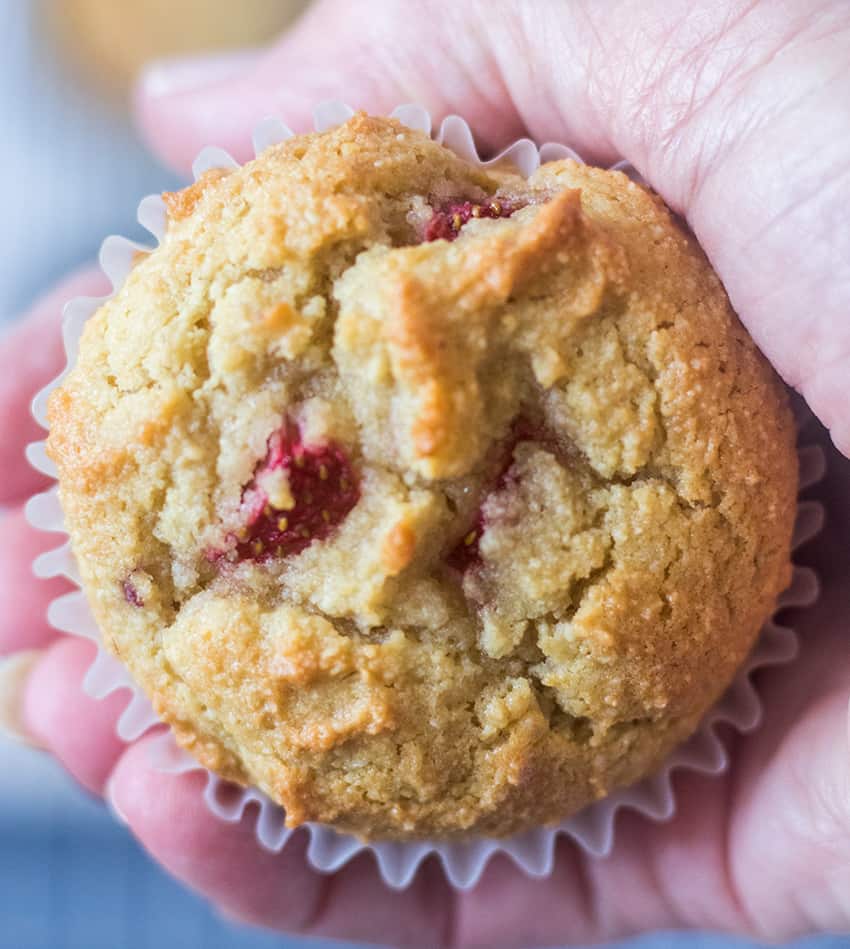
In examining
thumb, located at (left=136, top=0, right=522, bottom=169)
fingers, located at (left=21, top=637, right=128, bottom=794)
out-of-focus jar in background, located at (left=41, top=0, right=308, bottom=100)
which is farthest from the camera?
out-of-focus jar in background, located at (left=41, top=0, right=308, bottom=100)

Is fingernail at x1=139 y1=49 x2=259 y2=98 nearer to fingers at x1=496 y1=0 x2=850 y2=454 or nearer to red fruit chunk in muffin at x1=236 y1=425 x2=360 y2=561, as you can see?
fingers at x1=496 y1=0 x2=850 y2=454

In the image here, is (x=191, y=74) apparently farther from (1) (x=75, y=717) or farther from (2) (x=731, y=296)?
(2) (x=731, y=296)

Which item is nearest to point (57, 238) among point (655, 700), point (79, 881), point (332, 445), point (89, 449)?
point (79, 881)

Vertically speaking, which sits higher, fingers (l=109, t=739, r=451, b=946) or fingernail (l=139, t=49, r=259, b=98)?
fingernail (l=139, t=49, r=259, b=98)

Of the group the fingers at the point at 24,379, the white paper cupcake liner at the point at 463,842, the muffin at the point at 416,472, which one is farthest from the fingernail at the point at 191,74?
the muffin at the point at 416,472

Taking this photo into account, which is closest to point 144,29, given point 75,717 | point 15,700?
point 15,700

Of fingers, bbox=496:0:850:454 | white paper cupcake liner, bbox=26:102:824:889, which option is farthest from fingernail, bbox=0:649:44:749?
fingers, bbox=496:0:850:454

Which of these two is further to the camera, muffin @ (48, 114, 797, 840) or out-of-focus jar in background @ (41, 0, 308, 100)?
out-of-focus jar in background @ (41, 0, 308, 100)

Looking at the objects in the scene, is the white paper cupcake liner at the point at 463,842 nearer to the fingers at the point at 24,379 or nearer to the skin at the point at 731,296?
the skin at the point at 731,296
